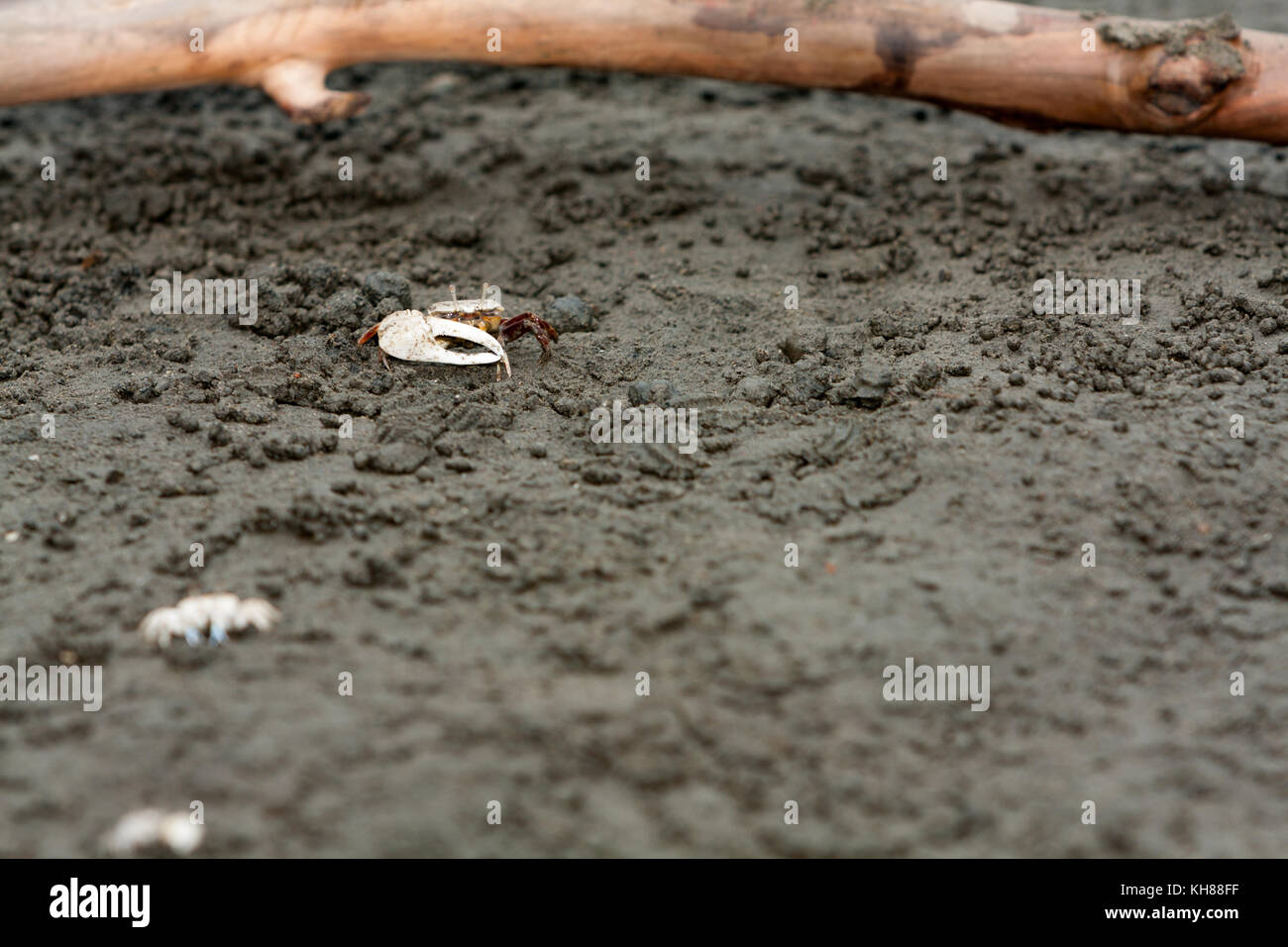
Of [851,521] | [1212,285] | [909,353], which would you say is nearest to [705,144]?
[909,353]

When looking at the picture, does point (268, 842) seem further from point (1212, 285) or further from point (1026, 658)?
point (1212, 285)

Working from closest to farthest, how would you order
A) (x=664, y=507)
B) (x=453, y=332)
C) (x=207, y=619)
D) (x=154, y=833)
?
1. (x=154, y=833)
2. (x=207, y=619)
3. (x=664, y=507)
4. (x=453, y=332)

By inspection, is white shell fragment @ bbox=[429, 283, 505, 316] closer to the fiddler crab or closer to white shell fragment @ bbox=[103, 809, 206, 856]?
the fiddler crab

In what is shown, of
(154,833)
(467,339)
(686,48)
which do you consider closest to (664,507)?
(467,339)

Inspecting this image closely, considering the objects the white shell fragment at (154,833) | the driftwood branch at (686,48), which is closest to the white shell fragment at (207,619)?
the white shell fragment at (154,833)

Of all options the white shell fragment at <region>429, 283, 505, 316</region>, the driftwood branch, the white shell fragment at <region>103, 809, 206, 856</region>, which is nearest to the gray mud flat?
the white shell fragment at <region>103, 809, 206, 856</region>

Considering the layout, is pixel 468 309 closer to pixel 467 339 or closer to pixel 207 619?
pixel 467 339
